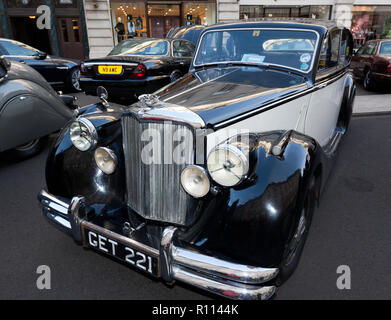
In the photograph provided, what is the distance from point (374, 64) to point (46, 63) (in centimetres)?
861

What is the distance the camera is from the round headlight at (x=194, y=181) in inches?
70.9

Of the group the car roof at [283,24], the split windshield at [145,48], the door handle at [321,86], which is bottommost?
the door handle at [321,86]

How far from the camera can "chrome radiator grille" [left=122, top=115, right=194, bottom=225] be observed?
1903 mm

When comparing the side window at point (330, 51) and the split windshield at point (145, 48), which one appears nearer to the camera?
the side window at point (330, 51)

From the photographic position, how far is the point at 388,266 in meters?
2.31

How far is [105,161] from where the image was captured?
2.24 metres

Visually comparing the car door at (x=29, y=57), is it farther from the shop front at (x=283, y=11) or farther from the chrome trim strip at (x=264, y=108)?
the shop front at (x=283, y=11)

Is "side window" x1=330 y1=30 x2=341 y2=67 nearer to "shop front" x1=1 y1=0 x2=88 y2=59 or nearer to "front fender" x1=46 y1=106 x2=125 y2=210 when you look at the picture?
"front fender" x1=46 y1=106 x2=125 y2=210

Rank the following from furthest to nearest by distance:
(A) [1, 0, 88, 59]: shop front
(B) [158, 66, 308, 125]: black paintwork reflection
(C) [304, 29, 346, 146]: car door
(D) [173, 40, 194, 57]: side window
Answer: (A) [1, 0, 88, 59]: shop front, (D) [173, 40, 194, 57]: side window, (C) [304, 29, 346, 146]: car door, (B) [158, 66, 308, 125]: black paintwork reflection

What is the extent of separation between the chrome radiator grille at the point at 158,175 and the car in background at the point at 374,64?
7.94 m

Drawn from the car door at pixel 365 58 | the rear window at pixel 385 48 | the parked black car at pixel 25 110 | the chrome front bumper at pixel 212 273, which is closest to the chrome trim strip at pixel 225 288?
the chrome front bumper at pixel 212 273

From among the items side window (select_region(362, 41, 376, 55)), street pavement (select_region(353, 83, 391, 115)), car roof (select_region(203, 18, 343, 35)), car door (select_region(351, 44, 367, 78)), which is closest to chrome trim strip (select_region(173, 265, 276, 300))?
car roof (select_region(203, 18, 343, 35))

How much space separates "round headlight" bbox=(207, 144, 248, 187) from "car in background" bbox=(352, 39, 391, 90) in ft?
26.0

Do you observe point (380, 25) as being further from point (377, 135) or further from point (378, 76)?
point (377, 135)
